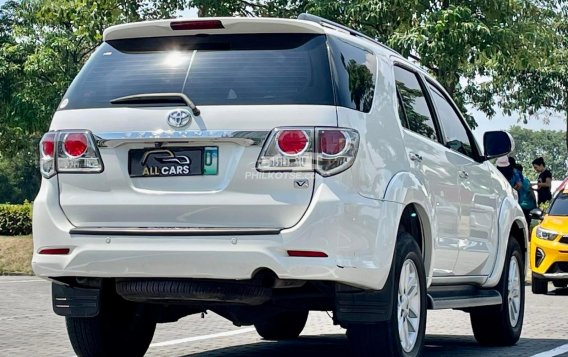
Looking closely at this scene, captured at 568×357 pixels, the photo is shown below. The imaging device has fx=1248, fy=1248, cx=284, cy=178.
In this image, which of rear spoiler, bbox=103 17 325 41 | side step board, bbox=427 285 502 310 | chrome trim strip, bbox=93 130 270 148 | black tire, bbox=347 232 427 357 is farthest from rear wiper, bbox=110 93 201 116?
side step board, bbox=427 285 502 310

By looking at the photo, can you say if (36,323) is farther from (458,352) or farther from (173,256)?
(173,256)

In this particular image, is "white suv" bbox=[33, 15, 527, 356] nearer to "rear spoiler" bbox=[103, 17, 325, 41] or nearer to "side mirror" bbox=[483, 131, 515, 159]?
"rear spoiler" bbox=[103, 17, 325, 41]

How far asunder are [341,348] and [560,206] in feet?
27.2

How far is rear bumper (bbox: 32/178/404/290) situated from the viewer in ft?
21.1

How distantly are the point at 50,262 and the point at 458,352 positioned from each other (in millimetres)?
3494

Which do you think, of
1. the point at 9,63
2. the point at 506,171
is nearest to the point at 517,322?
the point at 506,171

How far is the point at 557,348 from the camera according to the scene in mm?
9266

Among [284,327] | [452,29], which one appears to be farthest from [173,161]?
[452,29]

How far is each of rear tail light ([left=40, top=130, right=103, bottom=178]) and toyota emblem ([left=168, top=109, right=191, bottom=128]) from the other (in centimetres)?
46

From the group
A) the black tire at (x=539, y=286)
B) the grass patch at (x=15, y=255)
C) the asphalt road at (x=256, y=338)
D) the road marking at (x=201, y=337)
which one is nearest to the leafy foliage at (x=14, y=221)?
the grass patch at (x=15, y=255)

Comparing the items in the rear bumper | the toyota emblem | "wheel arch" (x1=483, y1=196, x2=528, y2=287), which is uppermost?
the toyota emblem

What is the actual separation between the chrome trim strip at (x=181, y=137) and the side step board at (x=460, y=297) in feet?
6.32

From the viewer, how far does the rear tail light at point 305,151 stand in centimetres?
649

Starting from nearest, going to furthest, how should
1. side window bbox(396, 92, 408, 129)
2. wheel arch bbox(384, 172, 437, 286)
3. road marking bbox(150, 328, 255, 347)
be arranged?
wheel arch bbox(384, 172, 437, 286) → side window bbox(396, 92, 408, 129) → road marking bbox(150, 328, 255, 347)
